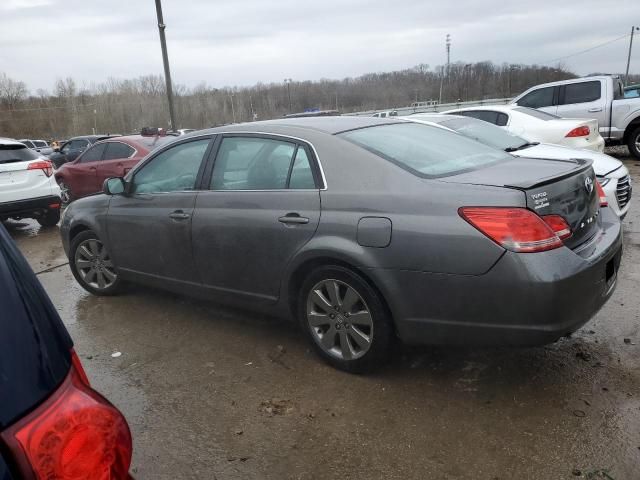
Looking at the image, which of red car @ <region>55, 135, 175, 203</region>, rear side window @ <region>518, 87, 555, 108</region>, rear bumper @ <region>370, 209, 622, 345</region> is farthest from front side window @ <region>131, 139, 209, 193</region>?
rear side window @ <region>518, 87, 555, 108</region>

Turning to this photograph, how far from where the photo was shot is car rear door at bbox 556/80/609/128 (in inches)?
454

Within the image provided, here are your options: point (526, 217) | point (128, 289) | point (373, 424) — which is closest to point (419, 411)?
point (373, 424)

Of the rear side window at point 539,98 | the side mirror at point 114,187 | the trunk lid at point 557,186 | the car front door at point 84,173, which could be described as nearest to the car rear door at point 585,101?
the rear side window at point 539,98

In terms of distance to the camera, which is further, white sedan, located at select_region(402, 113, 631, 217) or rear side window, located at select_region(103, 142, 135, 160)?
rear side window, located at select_region(103, 142, 135, 160)

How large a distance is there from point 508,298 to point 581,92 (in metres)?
10.9

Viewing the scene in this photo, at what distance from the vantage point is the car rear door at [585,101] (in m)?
11.5

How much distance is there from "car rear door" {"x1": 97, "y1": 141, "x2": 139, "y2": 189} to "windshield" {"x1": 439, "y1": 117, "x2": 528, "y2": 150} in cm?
579

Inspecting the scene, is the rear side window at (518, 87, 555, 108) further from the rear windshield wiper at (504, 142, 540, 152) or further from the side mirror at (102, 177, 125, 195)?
the side mirror at (102, 177, 125, 195)

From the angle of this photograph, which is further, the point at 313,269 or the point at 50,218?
the point at 50,218

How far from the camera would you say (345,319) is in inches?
130

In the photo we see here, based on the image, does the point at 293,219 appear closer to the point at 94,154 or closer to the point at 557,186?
the point at 557,186

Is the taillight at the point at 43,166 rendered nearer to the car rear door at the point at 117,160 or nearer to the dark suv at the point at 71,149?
the car rear door at the point at 117,160

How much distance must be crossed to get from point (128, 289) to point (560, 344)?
3.91m

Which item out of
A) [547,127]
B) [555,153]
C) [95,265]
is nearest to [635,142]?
[547,127]
